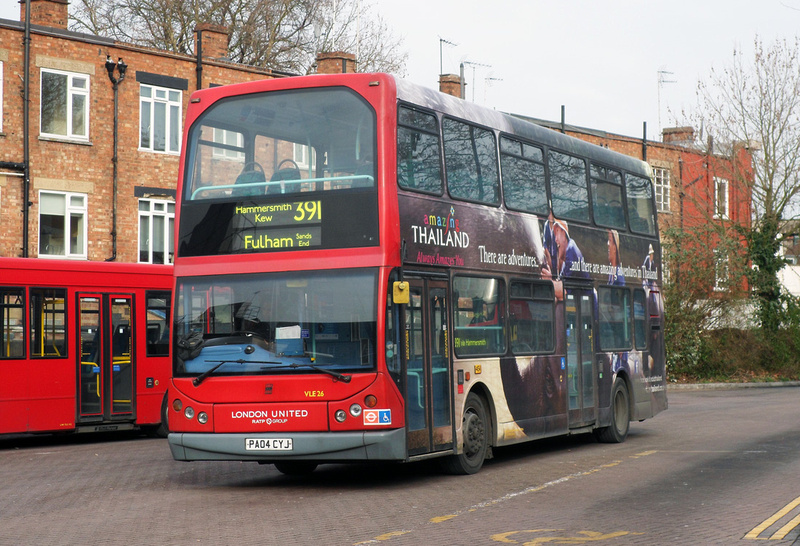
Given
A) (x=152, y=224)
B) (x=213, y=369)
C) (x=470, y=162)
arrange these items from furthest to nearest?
(x=152, y=224) < (x=470, y=162) < (x=213, y=369)

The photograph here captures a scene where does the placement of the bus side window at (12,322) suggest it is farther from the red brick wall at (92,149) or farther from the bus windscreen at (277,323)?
the red brick wall at (92,149)

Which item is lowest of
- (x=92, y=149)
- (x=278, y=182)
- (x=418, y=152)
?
(x=278, y=182)

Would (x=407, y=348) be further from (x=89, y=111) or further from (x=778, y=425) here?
(x=89, y=111)

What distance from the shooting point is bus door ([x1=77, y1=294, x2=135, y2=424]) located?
711 inches

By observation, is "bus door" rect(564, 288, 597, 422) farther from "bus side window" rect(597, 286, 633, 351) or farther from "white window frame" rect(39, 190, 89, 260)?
"white window frame" rect(39, 190, 89, 260)

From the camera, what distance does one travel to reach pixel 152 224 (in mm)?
30672

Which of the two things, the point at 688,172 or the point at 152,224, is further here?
the point at 688,172

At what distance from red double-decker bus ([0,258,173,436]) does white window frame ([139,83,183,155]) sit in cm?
1215

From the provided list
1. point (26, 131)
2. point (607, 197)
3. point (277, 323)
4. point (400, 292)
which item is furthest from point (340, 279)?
point (26, 131)

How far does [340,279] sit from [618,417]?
779 cm

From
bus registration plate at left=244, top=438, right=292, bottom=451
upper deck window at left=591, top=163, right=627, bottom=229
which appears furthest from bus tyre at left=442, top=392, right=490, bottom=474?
upper deck window at left=591, top=163, right=627, bottom=229

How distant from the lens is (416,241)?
11.9m

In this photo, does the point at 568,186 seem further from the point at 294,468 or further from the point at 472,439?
the point at 294,468

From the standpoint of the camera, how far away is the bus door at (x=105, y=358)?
18047mm
